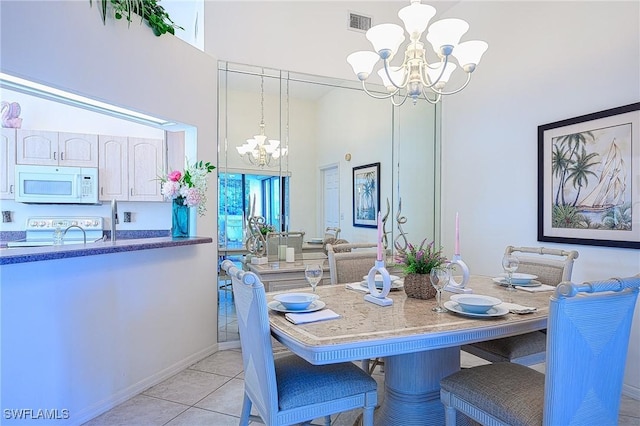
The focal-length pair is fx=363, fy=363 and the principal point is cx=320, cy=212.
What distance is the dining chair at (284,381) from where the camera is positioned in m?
1.46

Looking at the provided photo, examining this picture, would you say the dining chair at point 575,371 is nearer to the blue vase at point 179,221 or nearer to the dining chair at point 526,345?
the dining chair at point 526,345

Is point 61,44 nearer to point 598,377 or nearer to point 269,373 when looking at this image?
point 269,373

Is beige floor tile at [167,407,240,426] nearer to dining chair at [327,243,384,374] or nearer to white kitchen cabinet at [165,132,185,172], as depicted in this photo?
dining chair at [327,243,384,374]

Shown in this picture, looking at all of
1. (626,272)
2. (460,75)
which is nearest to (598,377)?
(626,272)

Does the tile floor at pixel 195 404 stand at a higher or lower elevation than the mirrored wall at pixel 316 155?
lower

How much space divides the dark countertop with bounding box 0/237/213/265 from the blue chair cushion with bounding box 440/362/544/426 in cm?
202

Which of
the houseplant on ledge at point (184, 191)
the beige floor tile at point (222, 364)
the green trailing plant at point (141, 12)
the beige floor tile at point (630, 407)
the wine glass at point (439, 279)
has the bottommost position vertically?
the beige floor tile at point (630, 407)

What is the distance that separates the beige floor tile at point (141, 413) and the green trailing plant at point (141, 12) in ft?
8.06

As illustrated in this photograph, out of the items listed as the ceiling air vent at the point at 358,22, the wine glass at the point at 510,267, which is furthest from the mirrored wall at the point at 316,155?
the wine glass at the point at 510,267

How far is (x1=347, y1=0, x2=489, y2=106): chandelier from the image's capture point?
2.19m

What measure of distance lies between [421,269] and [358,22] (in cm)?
318

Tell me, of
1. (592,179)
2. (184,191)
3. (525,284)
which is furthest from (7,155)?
(592,179)

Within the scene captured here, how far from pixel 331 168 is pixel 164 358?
7.96 ft

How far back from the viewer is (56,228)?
441 cm
